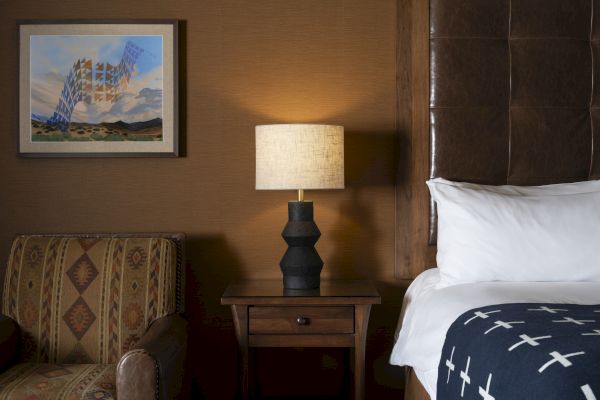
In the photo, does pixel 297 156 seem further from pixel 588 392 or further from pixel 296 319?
pixel 588 392

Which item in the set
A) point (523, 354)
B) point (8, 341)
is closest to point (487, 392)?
point (523, 354)

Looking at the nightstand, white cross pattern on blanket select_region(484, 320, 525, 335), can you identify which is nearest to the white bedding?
the nightstand

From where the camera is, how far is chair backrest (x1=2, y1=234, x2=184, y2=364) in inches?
102

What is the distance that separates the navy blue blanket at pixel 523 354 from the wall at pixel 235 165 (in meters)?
1.19

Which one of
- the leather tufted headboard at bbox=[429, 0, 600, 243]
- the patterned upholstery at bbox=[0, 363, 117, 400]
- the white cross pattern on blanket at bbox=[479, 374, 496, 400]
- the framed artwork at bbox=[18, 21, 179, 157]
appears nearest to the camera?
the white cross pattern on blanket at bbox=[479, 374, 496, 400]

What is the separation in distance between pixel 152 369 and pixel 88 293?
0.70m

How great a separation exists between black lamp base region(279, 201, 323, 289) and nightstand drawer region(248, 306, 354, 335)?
0.14 m

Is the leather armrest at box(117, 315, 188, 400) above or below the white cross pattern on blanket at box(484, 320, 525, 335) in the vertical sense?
below

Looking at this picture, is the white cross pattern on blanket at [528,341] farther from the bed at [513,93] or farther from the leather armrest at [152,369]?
the bed at [513,93]

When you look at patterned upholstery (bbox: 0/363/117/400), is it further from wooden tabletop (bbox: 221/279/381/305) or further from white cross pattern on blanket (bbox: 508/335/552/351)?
white cross pattern on blanket (bbox: 508/335/552/351)

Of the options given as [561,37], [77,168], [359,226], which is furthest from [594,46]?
[77,168]

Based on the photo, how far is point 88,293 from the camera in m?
2.63

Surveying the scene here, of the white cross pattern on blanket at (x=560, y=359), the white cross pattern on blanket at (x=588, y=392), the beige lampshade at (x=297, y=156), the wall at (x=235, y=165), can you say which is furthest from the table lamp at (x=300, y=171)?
the white cross pattern on blanket at (x=588, y=392)

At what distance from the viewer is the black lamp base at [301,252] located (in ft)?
8.96
